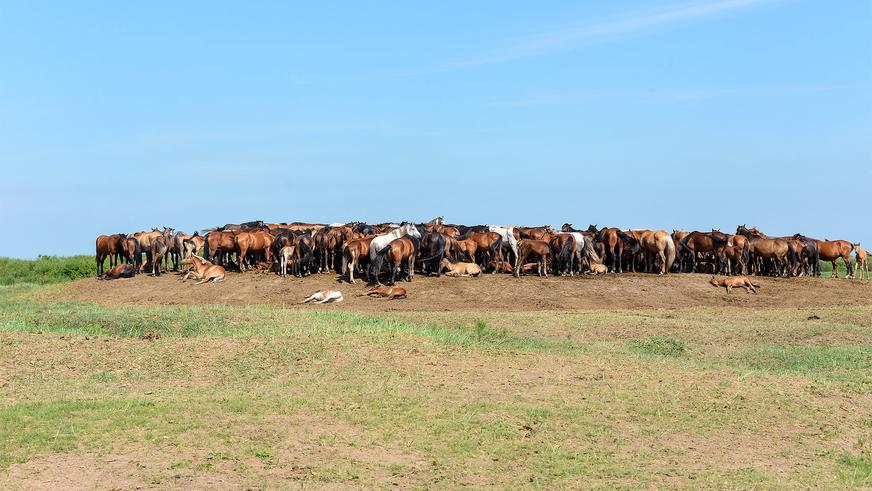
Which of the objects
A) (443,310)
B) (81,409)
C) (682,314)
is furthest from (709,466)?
(443,310)

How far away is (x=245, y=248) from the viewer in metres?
33.9

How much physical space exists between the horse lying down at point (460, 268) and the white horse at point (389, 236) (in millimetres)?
1289

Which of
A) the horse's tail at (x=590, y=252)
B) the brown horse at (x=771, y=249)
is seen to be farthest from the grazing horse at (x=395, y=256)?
the brown horse at (x=771, y=249)

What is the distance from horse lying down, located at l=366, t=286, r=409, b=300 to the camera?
92.6 ft

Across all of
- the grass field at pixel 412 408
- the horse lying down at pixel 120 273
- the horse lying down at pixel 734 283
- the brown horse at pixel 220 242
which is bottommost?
the grass field at pixel 412 408

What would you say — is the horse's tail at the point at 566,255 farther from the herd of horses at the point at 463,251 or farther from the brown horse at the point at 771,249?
the brown horse at the point at 771,249

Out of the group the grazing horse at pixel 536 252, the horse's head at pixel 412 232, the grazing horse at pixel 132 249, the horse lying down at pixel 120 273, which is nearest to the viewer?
the horse's head at pixel 412 232

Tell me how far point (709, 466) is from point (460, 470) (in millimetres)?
2717

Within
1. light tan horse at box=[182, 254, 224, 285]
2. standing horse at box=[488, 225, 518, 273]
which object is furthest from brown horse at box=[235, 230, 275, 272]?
standing horse at box=[488, 225, 518, 273]

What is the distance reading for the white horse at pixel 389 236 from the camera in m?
30.5

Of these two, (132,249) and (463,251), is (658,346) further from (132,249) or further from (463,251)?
(132,249)

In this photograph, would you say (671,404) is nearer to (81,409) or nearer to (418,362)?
(418,362)

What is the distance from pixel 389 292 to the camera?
92.8 ft

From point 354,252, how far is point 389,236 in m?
1.58
